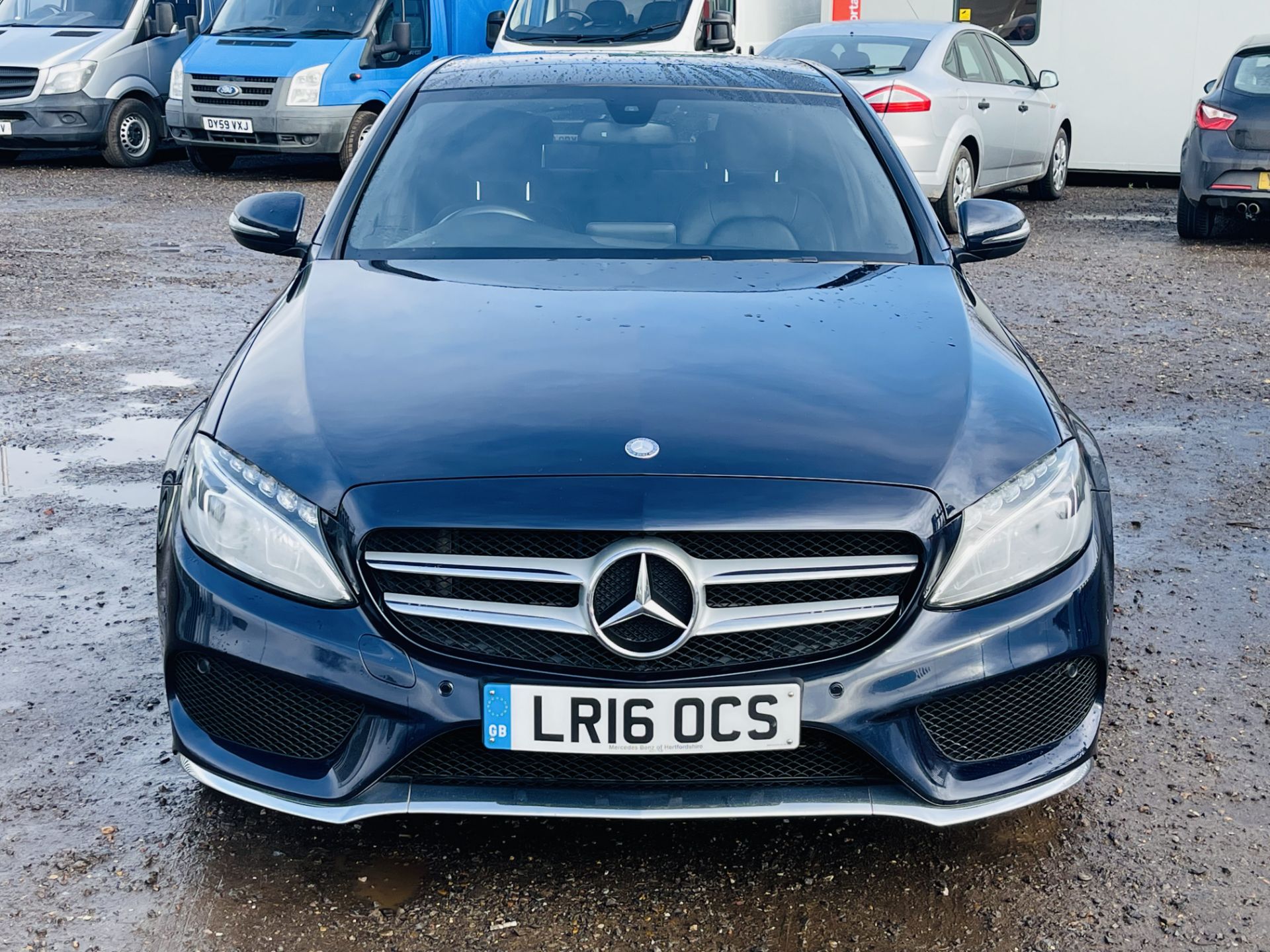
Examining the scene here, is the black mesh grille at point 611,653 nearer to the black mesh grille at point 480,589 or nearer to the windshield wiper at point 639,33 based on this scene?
the black mesh grille at point 480,589

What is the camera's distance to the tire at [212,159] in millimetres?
15766

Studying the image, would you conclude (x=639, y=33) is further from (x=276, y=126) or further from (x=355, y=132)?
(x=276, y=126)

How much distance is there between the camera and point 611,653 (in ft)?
8.58

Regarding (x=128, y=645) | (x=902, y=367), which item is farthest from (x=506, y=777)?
(x=128, y=645)

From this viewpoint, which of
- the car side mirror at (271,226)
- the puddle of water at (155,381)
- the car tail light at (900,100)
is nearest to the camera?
the car side mirror at (271,226)

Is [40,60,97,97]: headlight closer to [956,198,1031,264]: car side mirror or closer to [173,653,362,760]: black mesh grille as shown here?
[956,198,1031,264]: car side mirror

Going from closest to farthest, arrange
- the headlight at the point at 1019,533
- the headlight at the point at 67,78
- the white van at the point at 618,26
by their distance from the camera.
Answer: the headlight at the point at 1019,533, the white van at the point at 618,26, the headlight at the point at 67,78

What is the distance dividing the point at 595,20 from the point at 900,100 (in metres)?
3.52

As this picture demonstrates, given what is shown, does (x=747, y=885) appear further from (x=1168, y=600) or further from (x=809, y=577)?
(x=1168, y=600)

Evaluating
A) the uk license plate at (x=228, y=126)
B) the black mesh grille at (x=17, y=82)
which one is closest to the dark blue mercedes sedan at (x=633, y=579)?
the uk license plate at (x=228, y=126)

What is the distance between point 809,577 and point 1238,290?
8.17 metres

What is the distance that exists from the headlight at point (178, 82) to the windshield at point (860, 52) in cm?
585

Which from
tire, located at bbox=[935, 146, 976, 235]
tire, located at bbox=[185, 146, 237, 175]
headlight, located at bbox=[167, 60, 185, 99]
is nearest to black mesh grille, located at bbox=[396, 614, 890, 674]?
tire, located at bbox=[935, 146, 976, 235]

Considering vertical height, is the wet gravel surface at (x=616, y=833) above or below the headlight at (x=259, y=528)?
below
